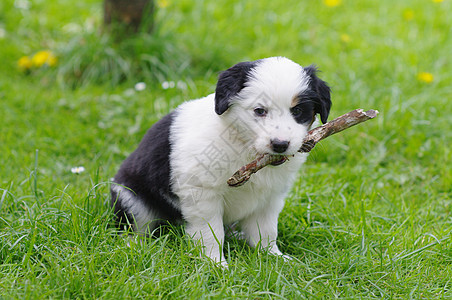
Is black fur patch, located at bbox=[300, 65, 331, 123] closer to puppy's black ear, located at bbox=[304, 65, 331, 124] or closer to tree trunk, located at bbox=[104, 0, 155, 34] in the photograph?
puppy's black ear, located at bbox=[304, 65, 331, 124]

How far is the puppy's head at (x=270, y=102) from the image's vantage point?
2.50m

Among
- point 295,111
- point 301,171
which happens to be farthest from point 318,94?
point 301,171

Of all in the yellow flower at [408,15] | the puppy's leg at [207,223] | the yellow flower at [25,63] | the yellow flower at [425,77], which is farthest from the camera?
the yellow flower at [408,15]

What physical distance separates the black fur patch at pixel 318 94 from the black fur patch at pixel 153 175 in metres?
0.88

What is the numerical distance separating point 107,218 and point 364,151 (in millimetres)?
2379

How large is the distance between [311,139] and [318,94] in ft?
0.82

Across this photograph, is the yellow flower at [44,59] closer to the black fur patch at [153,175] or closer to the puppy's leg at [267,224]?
the black fur patch at [153,175]

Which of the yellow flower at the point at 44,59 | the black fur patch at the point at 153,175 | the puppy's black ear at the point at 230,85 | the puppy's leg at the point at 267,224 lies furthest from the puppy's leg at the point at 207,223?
the yellow flower at the point at 44,59

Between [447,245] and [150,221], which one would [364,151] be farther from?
[150,221]

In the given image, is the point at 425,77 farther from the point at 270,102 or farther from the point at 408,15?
the point at 270,102

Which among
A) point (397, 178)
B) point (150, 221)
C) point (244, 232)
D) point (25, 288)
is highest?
point (25, 288)

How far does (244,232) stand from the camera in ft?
10.4

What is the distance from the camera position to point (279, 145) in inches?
96.3

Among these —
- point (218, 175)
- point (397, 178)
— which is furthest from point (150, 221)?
point (397, 178)
